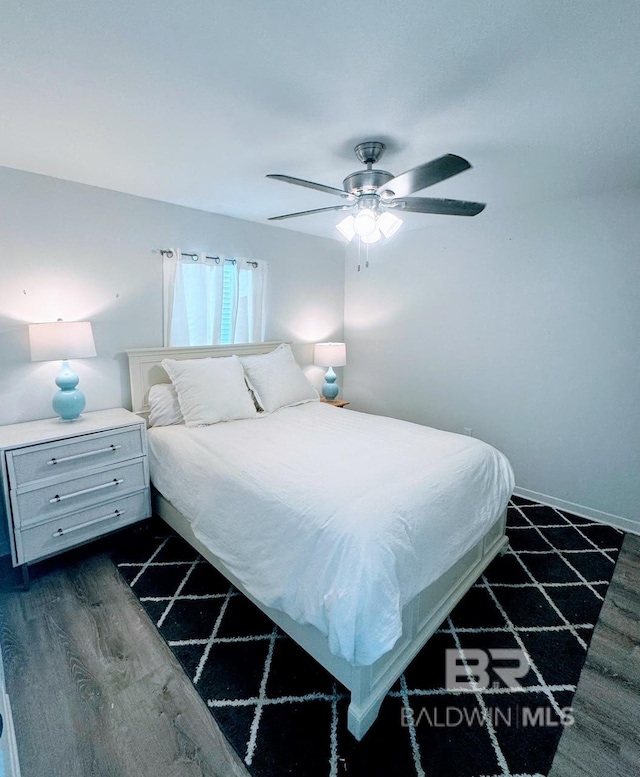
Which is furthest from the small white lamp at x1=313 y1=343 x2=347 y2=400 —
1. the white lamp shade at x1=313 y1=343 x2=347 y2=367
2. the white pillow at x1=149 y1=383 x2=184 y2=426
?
the white pillow at x1=149 y1=383 x2=184 y2=426

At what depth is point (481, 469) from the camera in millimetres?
1978

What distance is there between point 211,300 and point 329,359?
4.26 feet

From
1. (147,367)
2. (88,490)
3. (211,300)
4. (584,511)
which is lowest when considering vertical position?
(584,511)

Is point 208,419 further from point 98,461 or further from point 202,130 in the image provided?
point 202,130

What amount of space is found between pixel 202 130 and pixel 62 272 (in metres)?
1.40

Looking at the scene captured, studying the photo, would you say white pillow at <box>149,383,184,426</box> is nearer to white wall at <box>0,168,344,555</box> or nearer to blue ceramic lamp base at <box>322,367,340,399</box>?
white wall at <box>0,168,344,555</box>

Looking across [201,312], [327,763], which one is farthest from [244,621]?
[201,312]

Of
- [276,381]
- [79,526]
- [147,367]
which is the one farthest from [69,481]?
[276,381]

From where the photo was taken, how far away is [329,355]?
382cm

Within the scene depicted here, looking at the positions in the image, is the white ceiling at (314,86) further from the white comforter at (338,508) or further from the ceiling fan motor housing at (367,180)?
the white comforter at (338,508)

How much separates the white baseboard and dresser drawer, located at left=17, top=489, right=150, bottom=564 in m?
2.98

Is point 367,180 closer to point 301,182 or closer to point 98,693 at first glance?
point 301,182

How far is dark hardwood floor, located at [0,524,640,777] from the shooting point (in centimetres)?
128

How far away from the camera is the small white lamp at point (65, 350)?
2.20 m
